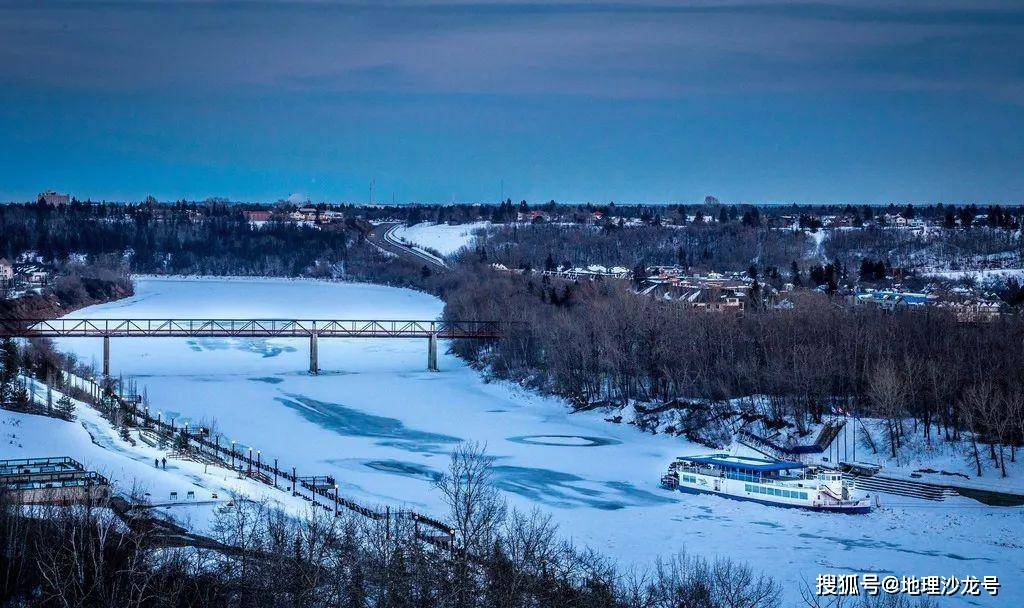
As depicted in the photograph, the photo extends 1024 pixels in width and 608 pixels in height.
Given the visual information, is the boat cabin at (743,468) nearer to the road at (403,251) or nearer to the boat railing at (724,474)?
the boat railing at (724,474)

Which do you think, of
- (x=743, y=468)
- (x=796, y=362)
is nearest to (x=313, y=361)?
(x=796, y=362)

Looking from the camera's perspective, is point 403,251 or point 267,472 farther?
point 403,251

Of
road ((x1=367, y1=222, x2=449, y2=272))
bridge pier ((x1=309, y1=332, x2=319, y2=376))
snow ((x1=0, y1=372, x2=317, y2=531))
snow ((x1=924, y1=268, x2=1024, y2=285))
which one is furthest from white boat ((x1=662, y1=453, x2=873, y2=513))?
road ((x1=367, y1=222, x2=449, y2=272))

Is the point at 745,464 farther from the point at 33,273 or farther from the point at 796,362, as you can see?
the point at 33,273

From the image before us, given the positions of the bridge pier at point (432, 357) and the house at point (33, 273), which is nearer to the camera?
the bridge pier at point (432, 357)

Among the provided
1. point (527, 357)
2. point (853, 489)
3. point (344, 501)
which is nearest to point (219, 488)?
point (344, 501)

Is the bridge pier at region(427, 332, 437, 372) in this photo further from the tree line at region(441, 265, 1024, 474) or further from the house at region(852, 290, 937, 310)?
the house at region(852, 290, 937, 310)

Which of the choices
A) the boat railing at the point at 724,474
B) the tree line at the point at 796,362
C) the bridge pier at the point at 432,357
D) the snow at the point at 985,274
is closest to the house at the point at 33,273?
the bridge pier at the point at 432,357
